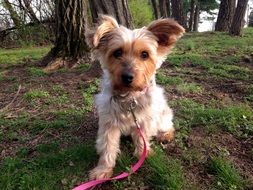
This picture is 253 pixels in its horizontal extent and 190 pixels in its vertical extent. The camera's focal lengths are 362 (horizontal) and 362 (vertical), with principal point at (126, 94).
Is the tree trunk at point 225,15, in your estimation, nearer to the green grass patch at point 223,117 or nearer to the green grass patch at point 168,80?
Result: the green grass patch at point 168,80

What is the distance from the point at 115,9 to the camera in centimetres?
683

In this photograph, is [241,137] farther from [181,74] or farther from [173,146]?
[181,74]

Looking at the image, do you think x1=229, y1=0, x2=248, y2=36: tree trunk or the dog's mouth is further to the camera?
x1=229, y1=0, x2=248, y2=36: tree trunk

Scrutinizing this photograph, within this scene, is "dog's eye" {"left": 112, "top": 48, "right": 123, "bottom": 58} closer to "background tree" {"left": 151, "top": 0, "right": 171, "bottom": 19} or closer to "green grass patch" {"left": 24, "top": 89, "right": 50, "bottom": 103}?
"green grass patch" {"left": 24, "top": 89, "right": 50, "bottom": 103}

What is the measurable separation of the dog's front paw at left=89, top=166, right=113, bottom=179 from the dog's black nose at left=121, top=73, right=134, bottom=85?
40.7 inches

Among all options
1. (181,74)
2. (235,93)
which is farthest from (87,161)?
(181,74)

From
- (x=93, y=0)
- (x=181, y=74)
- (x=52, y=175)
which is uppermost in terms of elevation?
(x=93, y=0)

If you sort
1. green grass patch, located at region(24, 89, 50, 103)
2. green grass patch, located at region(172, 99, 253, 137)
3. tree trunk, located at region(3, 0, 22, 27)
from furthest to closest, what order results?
tree trunk, located at region(3, 0, 22, 27), green grass patch, located at region(24, 89, 50, 103), green grass patch, located at region(172, 99, 253, 137)

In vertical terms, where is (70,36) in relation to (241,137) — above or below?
above

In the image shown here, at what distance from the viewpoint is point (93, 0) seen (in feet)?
22.7

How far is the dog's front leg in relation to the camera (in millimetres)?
4137

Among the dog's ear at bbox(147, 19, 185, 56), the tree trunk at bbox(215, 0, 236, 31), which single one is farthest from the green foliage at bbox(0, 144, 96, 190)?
the tree trunk at bbox(215, 0, 236, 31)

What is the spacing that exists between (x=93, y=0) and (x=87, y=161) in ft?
11.9

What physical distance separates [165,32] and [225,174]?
1758mm
